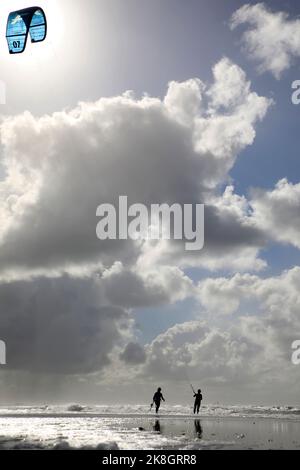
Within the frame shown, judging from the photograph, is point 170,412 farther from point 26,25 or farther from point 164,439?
point 26,25

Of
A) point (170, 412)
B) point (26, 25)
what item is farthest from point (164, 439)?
point (170, 412)

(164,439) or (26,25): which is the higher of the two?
(26,25)

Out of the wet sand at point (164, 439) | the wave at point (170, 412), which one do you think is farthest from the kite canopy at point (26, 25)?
the wave at point (170, 412)

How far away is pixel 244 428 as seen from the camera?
30.6 metres

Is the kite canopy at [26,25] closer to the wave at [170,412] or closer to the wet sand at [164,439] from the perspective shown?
the wet sand at [164,439]

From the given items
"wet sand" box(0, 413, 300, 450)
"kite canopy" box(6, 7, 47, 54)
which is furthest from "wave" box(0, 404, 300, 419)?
"kite canopy" box(6, 7, 47, 54)

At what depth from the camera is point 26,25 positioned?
29656 millimetres

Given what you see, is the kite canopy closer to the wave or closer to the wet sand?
the wet sand

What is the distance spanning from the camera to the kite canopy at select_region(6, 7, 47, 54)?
29562mm

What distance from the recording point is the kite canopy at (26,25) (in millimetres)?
29562

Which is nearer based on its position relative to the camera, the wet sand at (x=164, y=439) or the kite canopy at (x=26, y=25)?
the wet sand at (x=164, y=439)
